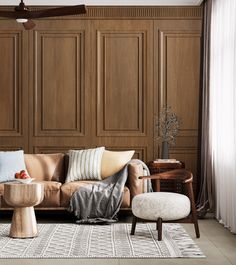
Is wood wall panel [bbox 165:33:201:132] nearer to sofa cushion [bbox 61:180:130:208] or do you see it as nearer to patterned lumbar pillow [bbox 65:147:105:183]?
patterned lumbar pillow [bbox 65:147:105:183]

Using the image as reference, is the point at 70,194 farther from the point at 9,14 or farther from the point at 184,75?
the point at 184,75

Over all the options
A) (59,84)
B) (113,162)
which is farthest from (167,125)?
(59,84)

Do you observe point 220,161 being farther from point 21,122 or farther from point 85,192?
point 21,122

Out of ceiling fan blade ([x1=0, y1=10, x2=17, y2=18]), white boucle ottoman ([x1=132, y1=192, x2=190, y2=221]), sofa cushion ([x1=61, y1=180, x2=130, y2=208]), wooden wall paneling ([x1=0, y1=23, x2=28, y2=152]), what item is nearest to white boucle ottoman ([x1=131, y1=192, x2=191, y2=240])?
white boucle ottoman ([x1=132, y1=192, x2=190, y2=221])

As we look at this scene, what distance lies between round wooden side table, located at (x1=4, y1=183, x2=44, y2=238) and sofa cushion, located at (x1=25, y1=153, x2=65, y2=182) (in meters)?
1.53

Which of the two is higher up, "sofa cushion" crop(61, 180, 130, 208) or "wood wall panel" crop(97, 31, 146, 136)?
"wood wall panel" crop(97, 31, 146, 136)

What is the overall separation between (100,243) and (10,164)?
2115 millimetres

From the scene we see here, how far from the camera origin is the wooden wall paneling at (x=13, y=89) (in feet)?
26.2

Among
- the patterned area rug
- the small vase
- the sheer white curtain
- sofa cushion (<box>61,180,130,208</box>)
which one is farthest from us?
the small vase

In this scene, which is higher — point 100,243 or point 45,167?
point 45,167

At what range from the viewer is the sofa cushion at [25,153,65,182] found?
285 inches

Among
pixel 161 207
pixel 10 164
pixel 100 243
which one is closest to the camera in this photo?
pixel 100 243

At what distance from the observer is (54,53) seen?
8.05 metres

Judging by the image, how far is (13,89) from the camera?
8023 mm
